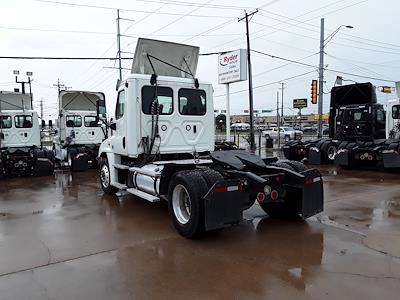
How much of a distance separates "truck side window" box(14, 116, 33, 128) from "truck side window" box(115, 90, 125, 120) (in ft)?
26.8

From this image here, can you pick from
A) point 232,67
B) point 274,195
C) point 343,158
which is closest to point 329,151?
point 343,158

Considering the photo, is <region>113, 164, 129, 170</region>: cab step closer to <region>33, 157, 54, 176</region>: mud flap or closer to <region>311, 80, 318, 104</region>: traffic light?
<region>33, 157, 54, 176</region>: mud flap

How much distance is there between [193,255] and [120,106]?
4366 mm

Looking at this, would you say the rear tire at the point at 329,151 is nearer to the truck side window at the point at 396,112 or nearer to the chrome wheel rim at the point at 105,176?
the truck side window at the point at 396,112

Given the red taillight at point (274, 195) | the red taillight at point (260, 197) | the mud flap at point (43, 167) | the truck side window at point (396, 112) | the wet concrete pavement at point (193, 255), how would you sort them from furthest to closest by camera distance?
the truck side window at point (396, 112), the mud flap at point (43, 167), the red taillight at point (274, 195), the red taillight at point (260, 197), the wet concrete pavement at point (193, 255)

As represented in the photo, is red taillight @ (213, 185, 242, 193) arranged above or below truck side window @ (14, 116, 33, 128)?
below

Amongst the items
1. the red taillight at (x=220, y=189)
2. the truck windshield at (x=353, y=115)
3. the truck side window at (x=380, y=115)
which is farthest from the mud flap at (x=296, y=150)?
the red taillight at (x=220, y=189)

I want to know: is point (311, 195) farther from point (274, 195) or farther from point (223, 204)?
point (223, 204)

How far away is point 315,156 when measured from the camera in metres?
16.1

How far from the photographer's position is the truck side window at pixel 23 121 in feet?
49.0

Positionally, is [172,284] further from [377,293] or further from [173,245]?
[377,293]

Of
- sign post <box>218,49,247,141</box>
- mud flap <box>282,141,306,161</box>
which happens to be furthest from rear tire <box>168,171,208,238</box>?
sign post <box>218,49,247,141</box>

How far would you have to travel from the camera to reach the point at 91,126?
1783 centimetres

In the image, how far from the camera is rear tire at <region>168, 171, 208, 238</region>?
5434mm
